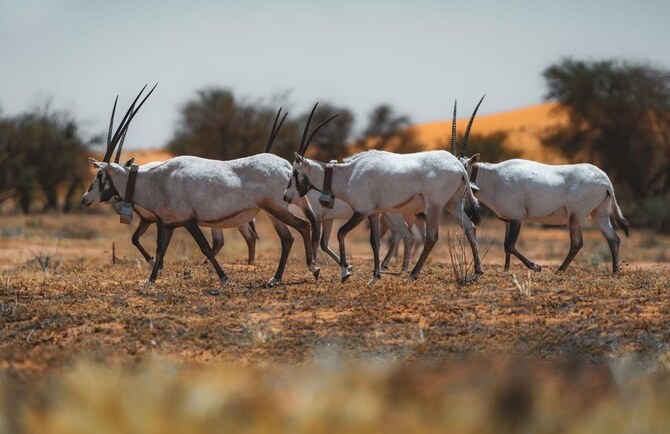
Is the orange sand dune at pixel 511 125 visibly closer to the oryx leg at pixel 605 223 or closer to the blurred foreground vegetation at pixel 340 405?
the oryx leg at pixel 605 223

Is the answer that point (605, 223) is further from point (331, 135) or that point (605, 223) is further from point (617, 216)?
point (331, 135)

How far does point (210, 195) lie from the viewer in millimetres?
14211

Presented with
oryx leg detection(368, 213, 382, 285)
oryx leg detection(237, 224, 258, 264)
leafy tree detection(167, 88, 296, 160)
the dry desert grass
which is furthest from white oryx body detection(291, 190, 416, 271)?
leafy tree detection(167, 88, 296, 160)

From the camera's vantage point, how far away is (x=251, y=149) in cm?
4491

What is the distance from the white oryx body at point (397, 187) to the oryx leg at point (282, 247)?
574mm

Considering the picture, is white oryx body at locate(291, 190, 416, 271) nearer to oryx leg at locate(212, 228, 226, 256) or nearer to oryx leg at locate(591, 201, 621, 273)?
oryx leg at locate(212, 228, 226, 256)

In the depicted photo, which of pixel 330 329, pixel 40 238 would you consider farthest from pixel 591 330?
pixel 40 238

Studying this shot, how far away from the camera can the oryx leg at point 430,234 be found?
14.3m

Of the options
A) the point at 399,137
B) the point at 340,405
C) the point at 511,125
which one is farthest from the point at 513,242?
the point at 511,125

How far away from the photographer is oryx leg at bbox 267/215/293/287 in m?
14.0

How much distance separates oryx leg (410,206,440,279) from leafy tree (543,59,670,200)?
2688cm

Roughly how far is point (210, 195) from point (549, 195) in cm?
504

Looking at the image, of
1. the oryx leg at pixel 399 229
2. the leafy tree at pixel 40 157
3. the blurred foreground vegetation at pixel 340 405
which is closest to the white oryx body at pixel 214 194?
the oryx leg at pixel 399 229

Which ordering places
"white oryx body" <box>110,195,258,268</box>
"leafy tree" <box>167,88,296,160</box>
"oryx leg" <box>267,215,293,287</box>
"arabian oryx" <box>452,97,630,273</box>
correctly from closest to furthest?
"oryx leg" <box>267,215,293,287</box>
"white oryx body" <box>110,195,258,268</box>
"arabian oryx" <box>452,97,630,273</box>
"leafy tree" <box>167,88,296,160</box>
